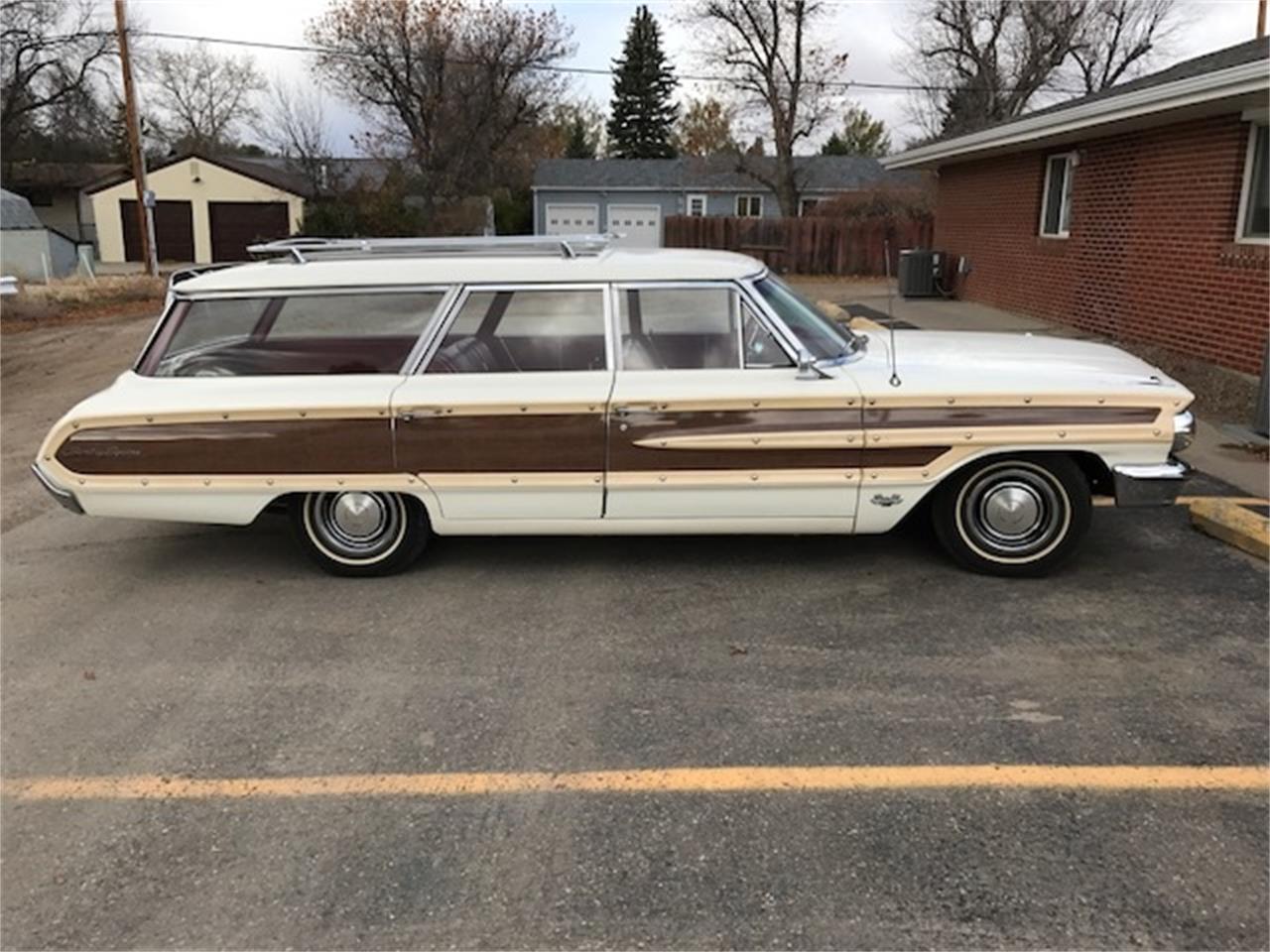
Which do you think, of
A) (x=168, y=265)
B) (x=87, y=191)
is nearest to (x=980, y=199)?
(x=168, y=265)

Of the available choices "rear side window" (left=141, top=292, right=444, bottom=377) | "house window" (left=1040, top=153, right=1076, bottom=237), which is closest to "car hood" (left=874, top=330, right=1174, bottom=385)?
"rear side window" (left=141, top=292, right=444, bottom=377)

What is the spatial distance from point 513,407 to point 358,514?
1.02 metres

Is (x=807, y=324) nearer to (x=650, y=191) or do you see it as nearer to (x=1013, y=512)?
(x=1013, y=512)

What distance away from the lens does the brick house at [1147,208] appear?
9867 millimetres

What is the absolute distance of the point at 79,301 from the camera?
22.1 meters

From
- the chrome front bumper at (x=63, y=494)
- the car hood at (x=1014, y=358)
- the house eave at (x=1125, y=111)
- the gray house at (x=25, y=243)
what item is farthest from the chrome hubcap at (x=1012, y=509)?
the gray house at (x=25, y=243)

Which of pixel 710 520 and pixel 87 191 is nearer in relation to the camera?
pixel 710 520

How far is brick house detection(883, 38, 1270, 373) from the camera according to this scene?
9.87 m

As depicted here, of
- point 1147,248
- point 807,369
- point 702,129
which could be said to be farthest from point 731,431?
point 702,129

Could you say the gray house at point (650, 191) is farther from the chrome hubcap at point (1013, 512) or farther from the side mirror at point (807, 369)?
the chrome hubcap at point (1013, 512)

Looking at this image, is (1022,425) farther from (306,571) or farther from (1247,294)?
(1247,294)

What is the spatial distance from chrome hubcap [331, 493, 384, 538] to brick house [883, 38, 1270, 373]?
26.6 feet

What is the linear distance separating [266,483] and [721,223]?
31168 millimetres

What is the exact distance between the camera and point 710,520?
493 cm
